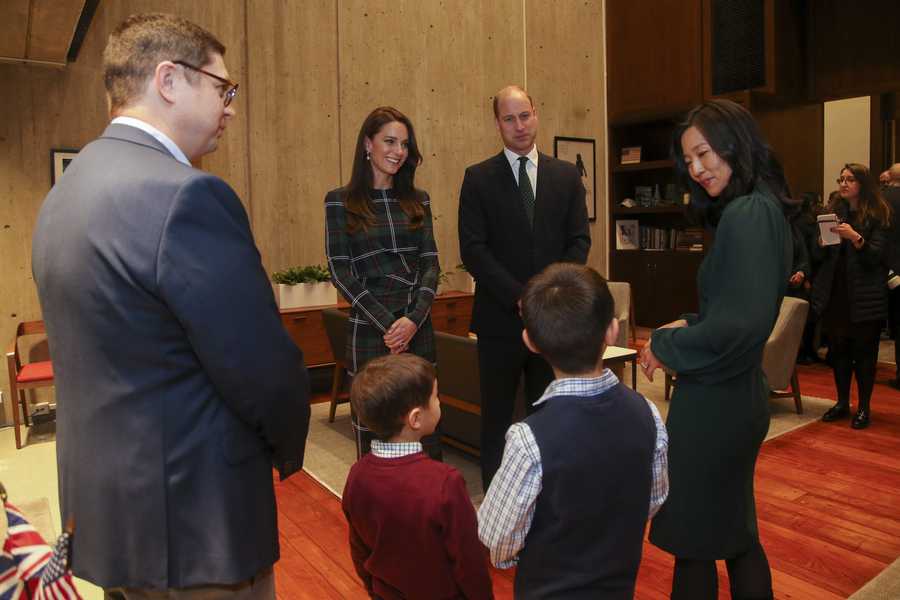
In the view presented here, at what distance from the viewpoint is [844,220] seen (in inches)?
181

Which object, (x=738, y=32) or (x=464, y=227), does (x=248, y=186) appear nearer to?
(x=464, y=227)

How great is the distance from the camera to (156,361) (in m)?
1.07

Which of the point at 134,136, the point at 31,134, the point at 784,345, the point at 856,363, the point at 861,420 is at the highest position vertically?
the point at 31,134

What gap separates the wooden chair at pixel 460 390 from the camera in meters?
3.57

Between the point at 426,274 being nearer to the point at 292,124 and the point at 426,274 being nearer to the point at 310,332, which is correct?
the point at 310,332

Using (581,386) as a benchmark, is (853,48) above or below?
above

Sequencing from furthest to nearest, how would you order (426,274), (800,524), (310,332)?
(310,332)
(800,524)
(426,274)

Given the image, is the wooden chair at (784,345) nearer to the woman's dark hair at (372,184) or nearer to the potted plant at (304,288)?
the woman's dark hair at (372,184)

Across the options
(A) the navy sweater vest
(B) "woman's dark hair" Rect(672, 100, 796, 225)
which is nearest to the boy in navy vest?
(A) the navy sweater vest

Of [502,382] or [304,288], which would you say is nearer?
[502,382]

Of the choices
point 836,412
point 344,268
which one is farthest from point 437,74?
point 344,268

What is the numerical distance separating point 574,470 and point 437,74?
6345mm

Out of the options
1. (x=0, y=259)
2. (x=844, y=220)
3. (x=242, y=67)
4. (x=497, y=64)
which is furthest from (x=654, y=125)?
(x=0, y=259)

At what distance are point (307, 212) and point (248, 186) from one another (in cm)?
58
